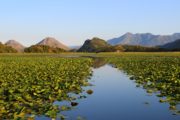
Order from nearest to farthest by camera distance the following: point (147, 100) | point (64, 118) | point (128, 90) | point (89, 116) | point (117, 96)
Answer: point (64, 118) < point (89, 116) < point (147, 100) < point (117, 96) < point (128, 90)

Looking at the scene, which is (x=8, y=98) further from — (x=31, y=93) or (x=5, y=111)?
(x=5, y=111)

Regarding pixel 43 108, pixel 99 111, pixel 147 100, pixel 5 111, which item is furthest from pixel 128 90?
pixel 5 111

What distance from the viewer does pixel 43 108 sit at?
1408 centimetres

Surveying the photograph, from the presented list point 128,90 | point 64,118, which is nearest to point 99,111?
point 64,118

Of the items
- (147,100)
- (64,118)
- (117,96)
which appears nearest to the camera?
(64,118)

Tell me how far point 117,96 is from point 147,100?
8.37 feet

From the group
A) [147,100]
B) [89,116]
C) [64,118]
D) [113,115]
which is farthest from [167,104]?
[64,118]

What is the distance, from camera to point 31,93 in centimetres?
1806

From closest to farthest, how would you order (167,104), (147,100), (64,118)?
(64,118) → (167,104) → (147,100)

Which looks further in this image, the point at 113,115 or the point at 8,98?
the point at 8,98

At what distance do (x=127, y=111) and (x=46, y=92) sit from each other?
537 cm

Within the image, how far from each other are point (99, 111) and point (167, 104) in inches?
138

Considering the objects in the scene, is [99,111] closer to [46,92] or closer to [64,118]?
[64,118]

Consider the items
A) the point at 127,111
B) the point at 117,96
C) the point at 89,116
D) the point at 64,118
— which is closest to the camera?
the point at 64,118
